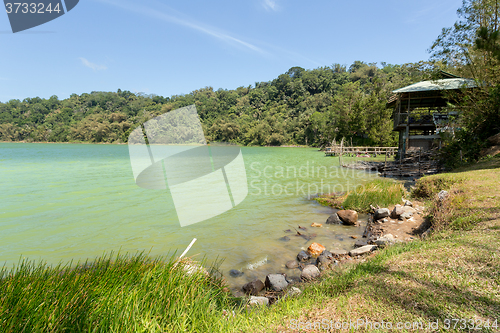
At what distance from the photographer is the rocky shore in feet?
15.9

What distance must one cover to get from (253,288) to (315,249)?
2.46m

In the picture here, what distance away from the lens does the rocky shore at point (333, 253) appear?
15.9 feet

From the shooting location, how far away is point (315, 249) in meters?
6.79

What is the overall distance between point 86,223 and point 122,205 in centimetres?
295

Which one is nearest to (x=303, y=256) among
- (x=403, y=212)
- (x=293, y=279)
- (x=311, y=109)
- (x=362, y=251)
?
(x=293, y=279)

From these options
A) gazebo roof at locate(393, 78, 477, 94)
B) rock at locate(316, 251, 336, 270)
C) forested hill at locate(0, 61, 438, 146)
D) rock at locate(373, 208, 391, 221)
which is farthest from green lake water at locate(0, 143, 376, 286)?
forested hill at locate(0, 61, 438, 146)

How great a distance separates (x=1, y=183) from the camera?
19188 mm

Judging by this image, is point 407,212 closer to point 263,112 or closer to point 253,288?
point 253,288

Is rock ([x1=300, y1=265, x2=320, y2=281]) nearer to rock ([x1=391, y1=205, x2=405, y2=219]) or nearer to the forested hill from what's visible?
rock ([x1=391, y1=205, x2=405, y2=219])

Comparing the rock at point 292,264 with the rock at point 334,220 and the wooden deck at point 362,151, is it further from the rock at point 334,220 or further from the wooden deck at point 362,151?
the wooden deck at point 362,151

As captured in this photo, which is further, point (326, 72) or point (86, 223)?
point (326, 72)

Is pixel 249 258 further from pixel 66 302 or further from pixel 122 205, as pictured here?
pixel 122 205

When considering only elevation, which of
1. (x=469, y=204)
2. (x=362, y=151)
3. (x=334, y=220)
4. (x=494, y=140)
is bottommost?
(x=362, y=151)

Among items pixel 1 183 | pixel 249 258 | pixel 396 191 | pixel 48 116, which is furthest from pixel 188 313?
pixel 48 116
